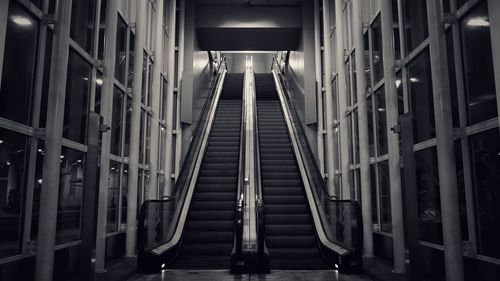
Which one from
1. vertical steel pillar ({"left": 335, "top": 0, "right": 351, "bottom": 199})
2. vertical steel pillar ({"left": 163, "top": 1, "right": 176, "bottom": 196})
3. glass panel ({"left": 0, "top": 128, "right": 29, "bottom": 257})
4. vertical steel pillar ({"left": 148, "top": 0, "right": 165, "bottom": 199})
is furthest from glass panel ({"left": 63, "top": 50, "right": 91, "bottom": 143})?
vertical steel pillar ({"left": 335, "top": 0, "right": 351, "bottom": 199})

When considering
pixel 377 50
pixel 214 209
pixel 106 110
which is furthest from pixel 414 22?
pixel 214 209

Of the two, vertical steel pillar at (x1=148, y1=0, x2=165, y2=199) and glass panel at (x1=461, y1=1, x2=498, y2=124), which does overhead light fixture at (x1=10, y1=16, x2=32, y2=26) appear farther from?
vertical steel pillar at (x1=148, y1=0, x2=165, y2=199)

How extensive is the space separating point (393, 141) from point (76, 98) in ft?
15.1

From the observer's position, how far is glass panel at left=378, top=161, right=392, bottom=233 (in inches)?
277

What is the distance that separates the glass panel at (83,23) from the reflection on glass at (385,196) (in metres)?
5.11

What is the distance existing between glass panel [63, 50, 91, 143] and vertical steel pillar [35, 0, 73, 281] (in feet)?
3.04

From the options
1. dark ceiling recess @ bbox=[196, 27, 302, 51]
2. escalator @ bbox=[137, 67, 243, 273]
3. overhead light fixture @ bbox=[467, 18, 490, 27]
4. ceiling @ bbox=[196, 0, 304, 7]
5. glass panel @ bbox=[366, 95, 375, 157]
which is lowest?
escalator @ bbox=[137, 67, 243, 273]

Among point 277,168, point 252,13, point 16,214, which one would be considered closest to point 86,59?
point 16,214

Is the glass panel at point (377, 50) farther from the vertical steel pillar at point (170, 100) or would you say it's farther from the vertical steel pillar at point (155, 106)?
the vertical steel pillar at point (170, 100)

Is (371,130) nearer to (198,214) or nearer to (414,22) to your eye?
(414,22)

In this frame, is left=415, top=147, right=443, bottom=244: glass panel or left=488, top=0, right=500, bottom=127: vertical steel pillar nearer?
left=488, top=0, right=500, bottom=127: vertical steel pillar

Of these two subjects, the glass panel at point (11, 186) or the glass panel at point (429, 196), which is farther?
the glass panel at point (429, 196)

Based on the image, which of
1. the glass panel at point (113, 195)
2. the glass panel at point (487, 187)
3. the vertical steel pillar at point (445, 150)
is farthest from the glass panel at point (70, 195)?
the glass panel at point (487, 187)

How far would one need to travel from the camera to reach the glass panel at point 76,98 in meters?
5.52
